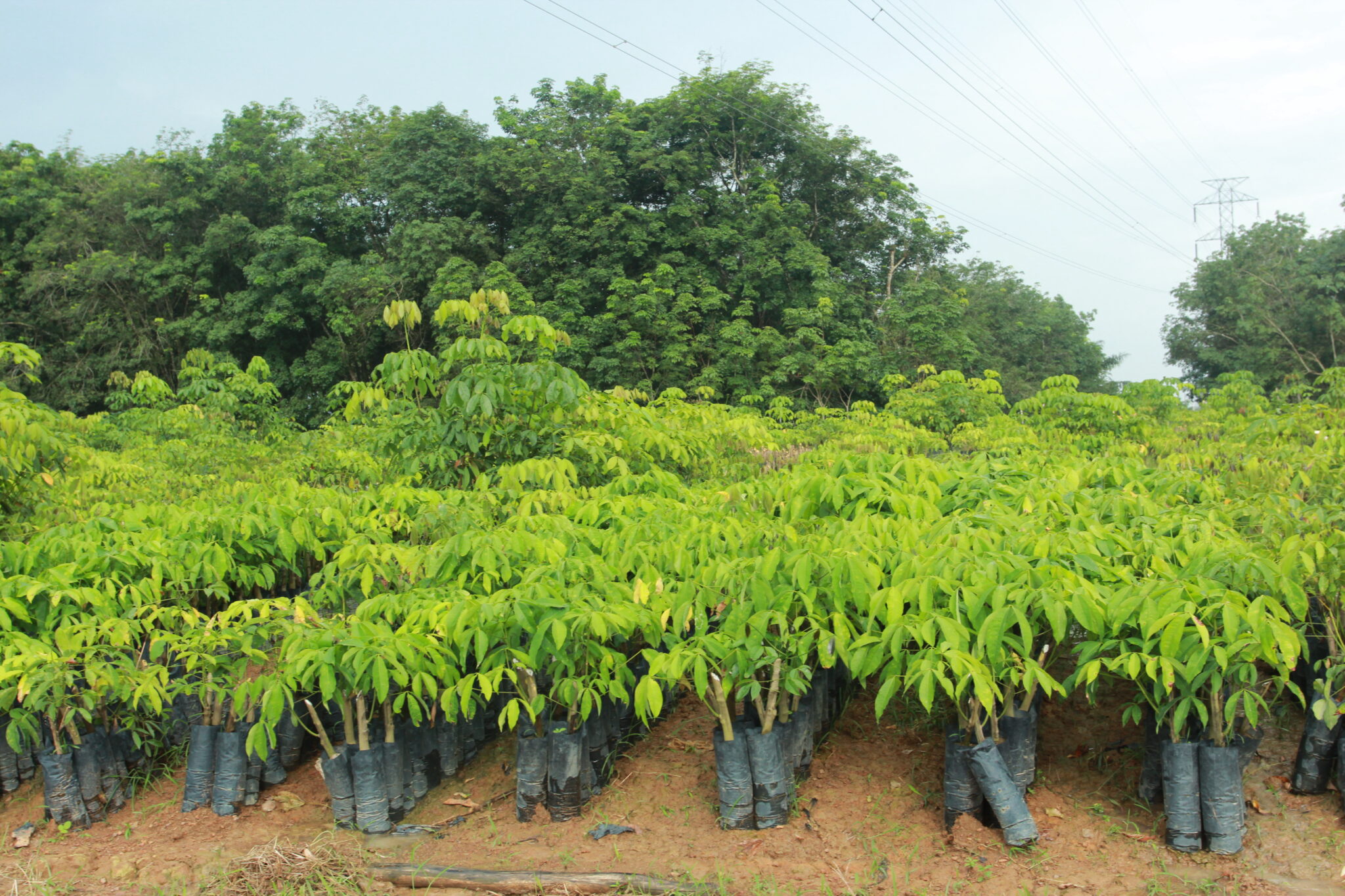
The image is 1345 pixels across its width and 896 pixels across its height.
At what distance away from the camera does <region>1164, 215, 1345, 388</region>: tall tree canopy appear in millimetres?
23719

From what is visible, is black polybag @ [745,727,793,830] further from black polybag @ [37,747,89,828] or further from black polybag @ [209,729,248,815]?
black polybag @ [37,747,89,828]

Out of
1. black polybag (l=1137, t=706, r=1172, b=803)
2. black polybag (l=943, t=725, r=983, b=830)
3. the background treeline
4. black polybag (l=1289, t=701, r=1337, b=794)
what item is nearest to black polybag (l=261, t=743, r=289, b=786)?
black polybag (l=943, t=725, r=983, b=830)

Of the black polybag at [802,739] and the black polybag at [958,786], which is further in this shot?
the black polybag at [802,739]

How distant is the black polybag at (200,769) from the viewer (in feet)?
A: 10.7

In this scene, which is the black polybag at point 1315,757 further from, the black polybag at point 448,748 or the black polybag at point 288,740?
the black polybag at point 288,740

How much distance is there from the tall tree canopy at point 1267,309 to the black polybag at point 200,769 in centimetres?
2487

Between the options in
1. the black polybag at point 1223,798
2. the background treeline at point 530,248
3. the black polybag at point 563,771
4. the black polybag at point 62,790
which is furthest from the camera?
the background treeline at point 530,248

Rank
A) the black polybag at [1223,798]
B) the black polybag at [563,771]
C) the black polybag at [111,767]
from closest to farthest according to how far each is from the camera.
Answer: the black polybag at [1223,798], the black polybag at [563,771], the black polybag at [111,767]

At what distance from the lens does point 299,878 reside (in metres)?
2.76

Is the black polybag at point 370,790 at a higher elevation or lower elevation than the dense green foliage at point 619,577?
lower

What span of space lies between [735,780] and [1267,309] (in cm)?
2808

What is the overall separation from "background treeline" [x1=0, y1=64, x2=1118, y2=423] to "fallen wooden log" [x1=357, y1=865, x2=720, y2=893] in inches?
634

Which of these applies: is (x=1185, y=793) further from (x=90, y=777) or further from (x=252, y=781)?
(x=90, y=777)

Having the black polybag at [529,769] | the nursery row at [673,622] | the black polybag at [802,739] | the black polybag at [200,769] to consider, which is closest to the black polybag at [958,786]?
the nursery row at [673,622]
